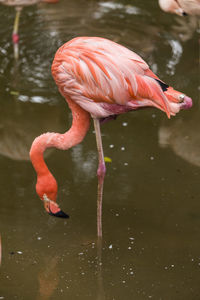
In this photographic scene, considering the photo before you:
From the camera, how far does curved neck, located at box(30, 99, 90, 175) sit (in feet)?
12.5

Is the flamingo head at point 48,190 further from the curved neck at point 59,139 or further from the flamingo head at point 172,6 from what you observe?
the flamingo head at point 172,6

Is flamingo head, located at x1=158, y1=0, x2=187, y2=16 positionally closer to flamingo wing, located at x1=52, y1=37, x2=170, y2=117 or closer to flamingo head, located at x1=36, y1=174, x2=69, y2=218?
flamingo wing, located at x1=52, y1=37, x2=170, y2=117

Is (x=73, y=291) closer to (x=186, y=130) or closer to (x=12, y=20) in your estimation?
(x=186, y=130)

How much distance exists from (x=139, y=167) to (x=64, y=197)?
2.39ft

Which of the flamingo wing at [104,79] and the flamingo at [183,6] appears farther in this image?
the flamingo at [183,6]

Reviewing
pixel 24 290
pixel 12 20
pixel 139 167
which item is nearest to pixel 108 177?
pixel 139 167

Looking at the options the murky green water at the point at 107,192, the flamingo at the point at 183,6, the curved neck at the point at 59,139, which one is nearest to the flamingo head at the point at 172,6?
the flamingo at the point at 183,6

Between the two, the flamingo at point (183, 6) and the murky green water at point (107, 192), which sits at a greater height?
the flamingo at point (183, 6)

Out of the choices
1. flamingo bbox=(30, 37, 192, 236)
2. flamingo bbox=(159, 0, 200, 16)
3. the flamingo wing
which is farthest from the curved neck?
flamingo bbox=(159, 0, 200, 16)

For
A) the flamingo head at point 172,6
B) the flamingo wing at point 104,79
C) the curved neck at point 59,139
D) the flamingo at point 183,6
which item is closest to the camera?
the flamingo wing at point 104,79

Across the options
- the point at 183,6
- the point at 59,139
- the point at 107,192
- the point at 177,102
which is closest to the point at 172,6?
the point at 183,6

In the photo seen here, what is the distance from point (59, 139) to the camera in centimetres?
386

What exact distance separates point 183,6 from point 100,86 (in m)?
2.45

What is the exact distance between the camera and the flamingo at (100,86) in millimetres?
3701
